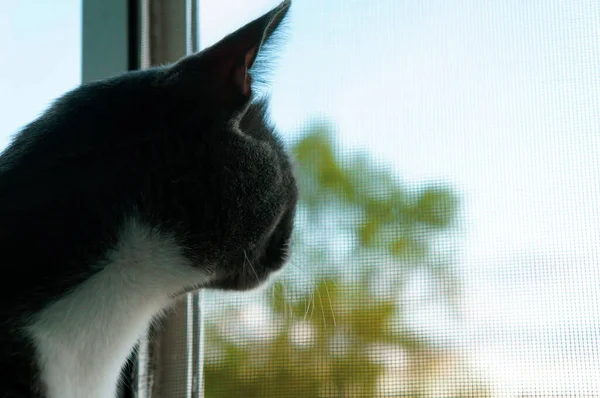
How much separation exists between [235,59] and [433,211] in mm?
334

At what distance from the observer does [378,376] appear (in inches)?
35.2

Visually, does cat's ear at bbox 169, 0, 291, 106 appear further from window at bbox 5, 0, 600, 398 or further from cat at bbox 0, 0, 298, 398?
window at bbox 5, 0, 600, 398

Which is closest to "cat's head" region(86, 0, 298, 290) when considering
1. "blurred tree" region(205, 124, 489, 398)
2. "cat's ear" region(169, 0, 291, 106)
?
"cat's ear" region(169, 0, 291, 106)

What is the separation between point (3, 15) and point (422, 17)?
0.76m

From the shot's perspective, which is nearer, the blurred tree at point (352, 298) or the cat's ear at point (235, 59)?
the cat's ear at point (235, 59)

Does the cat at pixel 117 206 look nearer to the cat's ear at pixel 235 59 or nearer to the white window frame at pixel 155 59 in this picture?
the cat's ear at pixel 235 59

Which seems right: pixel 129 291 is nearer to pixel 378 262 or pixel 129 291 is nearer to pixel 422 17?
pixel 378 262

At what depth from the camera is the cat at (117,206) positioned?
0.79m

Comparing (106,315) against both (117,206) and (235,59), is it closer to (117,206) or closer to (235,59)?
(117,206)

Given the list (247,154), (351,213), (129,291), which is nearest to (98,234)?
(129,291)

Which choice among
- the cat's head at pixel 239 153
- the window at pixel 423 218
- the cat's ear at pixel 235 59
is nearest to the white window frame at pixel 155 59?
the window at pixel 423 218

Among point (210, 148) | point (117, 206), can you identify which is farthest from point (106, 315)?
point (210, 148)

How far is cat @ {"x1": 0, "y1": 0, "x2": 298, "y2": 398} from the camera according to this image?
792 mm

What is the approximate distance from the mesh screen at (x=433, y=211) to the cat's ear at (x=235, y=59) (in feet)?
0.45
